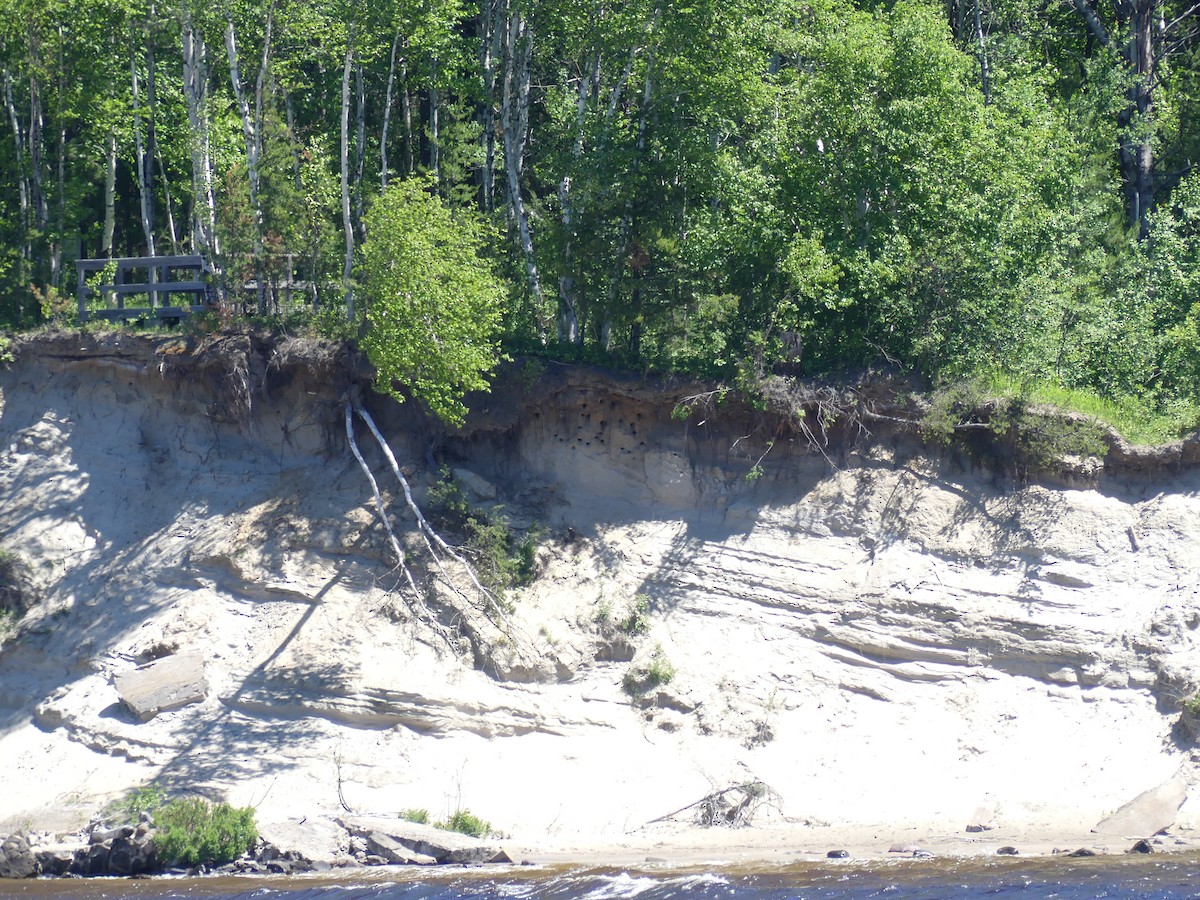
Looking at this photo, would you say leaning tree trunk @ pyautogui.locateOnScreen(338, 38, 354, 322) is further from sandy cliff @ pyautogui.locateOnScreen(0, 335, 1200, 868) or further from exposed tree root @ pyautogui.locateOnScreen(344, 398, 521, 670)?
exposed tree root @ pyautogui.locateOnScreen(344, 398, 521, 670)

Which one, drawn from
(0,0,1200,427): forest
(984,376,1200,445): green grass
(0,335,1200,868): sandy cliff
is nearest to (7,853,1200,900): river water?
(0,335,1200,868): sandy cliff

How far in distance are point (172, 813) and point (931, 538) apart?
34.2 ft

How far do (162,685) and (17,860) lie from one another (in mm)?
2985

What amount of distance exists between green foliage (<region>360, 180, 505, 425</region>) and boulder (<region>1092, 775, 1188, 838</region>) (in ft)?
31.3

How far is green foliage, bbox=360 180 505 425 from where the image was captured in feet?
56.4

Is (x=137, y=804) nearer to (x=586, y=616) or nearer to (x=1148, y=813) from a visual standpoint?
(x=586, y=616)

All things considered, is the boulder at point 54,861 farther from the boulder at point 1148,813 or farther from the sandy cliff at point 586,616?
the boulder at point 1148,813

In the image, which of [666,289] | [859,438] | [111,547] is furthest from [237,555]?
[859,438]

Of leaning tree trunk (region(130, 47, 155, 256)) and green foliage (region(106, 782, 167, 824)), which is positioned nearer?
green foliage (region(106, 782, 167, 824))

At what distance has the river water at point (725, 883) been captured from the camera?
13055mm

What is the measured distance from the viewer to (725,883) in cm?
1347

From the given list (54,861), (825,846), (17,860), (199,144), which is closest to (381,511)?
(54,861)

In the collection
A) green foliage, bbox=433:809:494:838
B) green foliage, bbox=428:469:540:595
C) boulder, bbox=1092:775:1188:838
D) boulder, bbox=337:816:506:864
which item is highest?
green foliage, bbox=428:469:540:595

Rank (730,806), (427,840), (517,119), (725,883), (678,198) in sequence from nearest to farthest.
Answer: (725,883) → (427,840) → (730,806) → (678,198) → (517,119)
